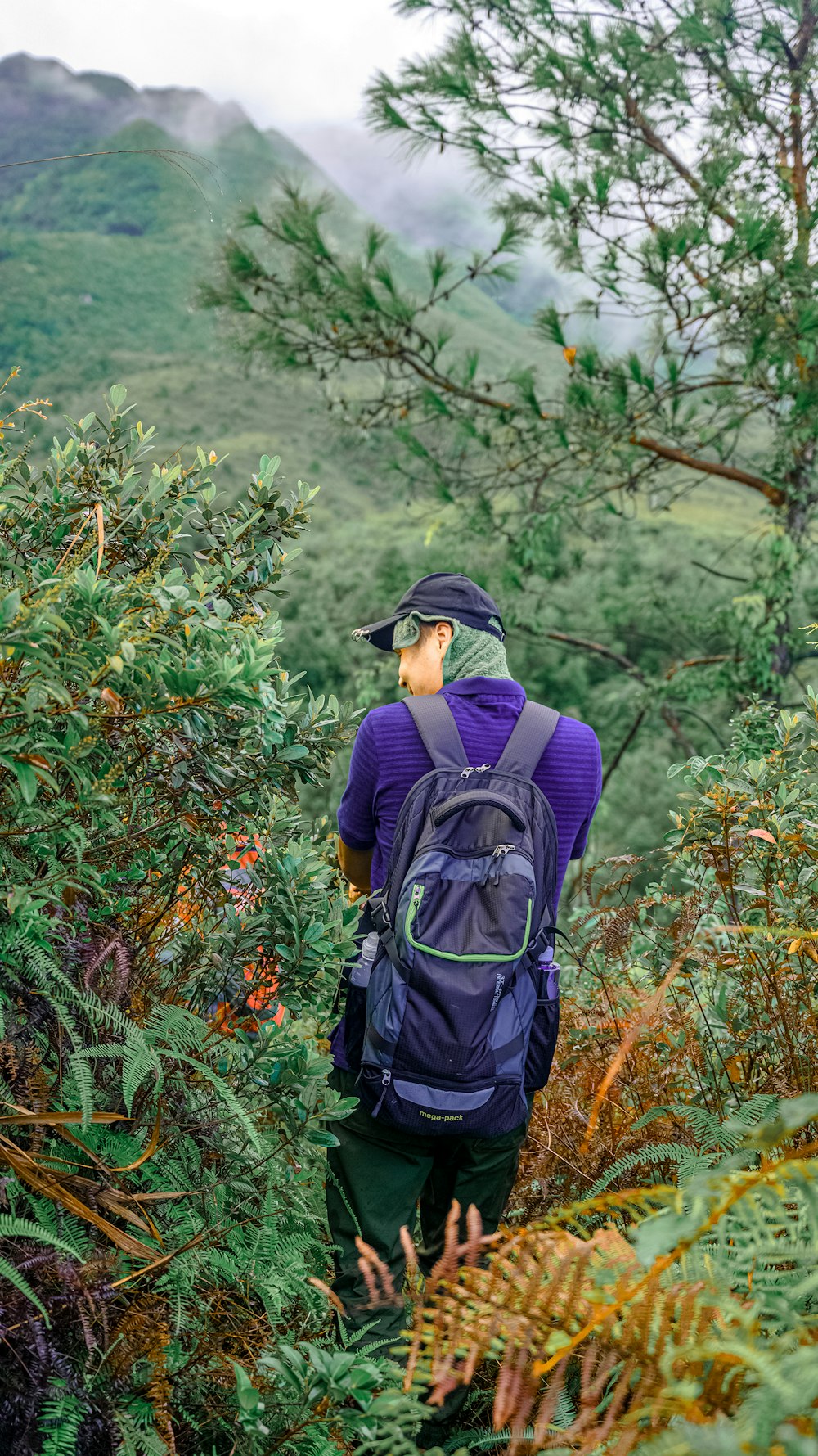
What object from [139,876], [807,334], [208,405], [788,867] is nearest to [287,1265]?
[139,876]

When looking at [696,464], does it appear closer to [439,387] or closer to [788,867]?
[439,387]

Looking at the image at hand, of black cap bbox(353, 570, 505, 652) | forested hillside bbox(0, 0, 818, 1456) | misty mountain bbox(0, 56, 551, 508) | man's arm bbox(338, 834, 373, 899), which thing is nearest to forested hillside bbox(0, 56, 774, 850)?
misty mountain bbox(0, 56, 551, 508)

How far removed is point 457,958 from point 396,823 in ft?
1.16

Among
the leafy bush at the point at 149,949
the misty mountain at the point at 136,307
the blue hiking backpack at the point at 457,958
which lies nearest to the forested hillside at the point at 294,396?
the misty mountain at the point at 136,307

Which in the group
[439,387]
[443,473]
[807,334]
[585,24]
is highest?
[585,24]

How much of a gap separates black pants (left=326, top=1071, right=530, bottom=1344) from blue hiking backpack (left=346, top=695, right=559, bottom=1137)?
97mm

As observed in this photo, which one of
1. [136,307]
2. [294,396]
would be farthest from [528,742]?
[136,307]

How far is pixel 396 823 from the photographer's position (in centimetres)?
216

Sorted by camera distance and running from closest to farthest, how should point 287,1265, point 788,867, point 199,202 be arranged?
point 287,1265 → point 199,202 → point 788,867

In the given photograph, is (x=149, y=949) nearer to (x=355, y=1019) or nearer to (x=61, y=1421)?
(x=355, y=1019)

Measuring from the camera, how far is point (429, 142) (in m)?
6.59

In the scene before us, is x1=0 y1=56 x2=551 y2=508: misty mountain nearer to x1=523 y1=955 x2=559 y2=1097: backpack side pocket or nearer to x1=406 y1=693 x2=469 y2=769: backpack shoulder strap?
x1=406 y1=693 x2=469 y2=769: backpack shoulder strap

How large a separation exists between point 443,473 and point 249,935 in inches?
235

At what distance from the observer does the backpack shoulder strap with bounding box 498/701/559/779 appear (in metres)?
2.13
